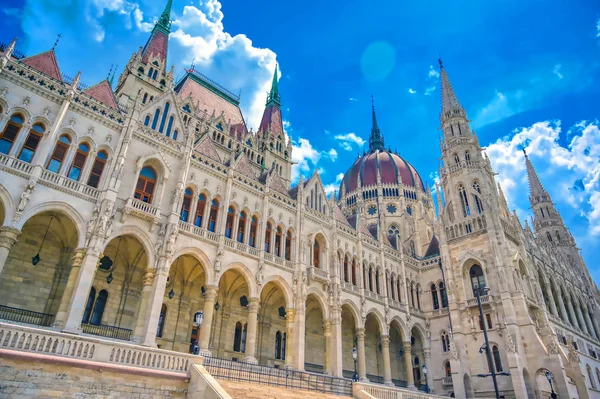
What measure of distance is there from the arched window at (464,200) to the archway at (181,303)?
25179 millimetres

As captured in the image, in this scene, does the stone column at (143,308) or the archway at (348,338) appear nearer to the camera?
the stone column at (143,308)

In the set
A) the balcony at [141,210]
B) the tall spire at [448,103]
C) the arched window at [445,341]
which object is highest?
the tall spire at [448,103]

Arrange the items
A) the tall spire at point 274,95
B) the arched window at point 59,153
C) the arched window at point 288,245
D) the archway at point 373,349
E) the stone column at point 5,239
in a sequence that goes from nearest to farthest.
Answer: the stone column at point 5,239, the arched window at point 59,153, the arched window at point 288,245, the archway at point 373,349, the tall spire at point 274,95

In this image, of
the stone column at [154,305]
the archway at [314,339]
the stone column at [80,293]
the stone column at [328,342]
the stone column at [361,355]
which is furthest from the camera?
the archway at [314,339]

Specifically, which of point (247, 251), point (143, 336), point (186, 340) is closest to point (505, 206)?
point (247, 251)

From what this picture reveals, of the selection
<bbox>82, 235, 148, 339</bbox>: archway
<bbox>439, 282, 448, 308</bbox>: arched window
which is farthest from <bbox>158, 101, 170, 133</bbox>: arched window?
<bbox>439, 282, 448, 308</bbox>: arched window

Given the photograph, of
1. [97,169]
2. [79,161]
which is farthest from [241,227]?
[79,161]

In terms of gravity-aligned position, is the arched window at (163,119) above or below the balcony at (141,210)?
above

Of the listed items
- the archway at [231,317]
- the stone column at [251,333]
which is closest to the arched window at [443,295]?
the archway at [231,317]

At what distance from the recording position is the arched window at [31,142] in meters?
18.2

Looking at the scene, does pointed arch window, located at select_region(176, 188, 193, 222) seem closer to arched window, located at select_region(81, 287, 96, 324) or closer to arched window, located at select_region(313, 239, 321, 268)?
arched window, located at select_region(81, 287, 96, 324)

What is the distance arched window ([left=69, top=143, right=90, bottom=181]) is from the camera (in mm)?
19438

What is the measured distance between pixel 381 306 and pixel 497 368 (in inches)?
367

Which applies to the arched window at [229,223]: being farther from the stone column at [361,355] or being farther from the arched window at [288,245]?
the stone column at [361,355]
